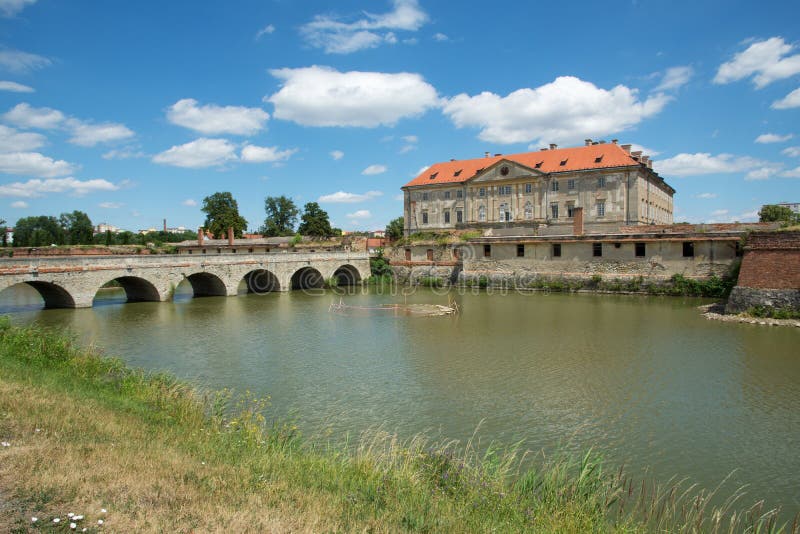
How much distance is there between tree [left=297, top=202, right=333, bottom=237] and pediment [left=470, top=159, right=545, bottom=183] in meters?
26.1

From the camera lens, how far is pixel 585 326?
73.0 feet

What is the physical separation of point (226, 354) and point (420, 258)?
93.6 feet

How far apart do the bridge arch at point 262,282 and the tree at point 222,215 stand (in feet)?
98.9

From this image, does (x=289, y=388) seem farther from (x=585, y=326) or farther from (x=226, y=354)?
(x=585, y=326)

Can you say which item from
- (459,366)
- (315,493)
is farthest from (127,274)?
(315,493)

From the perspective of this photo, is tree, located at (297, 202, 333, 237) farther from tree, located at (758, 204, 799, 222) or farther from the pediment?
tree, located at (758, 204, 799, 222)

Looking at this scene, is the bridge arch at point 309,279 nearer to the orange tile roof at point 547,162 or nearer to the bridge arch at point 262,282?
the bridge arch at point 262,282

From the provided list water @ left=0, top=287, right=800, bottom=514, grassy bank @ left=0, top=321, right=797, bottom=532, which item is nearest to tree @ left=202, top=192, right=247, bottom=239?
water @ left=0, top=287, right=800, bottom=514

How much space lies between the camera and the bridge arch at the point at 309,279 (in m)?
40.8

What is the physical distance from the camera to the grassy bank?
196 inches

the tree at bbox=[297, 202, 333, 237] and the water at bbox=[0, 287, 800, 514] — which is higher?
the tree at bbox=[297, 202, 333, 237]

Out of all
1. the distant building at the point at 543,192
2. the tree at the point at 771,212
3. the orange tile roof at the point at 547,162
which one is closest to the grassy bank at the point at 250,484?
the distant building at the point at 543,192

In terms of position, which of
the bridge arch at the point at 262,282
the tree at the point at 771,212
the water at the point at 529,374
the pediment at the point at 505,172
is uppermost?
the pediment at the point at 505,172

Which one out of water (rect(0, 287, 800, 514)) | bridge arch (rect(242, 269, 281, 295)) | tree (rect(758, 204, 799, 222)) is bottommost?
water (rect(0, 287, 800, 514))
